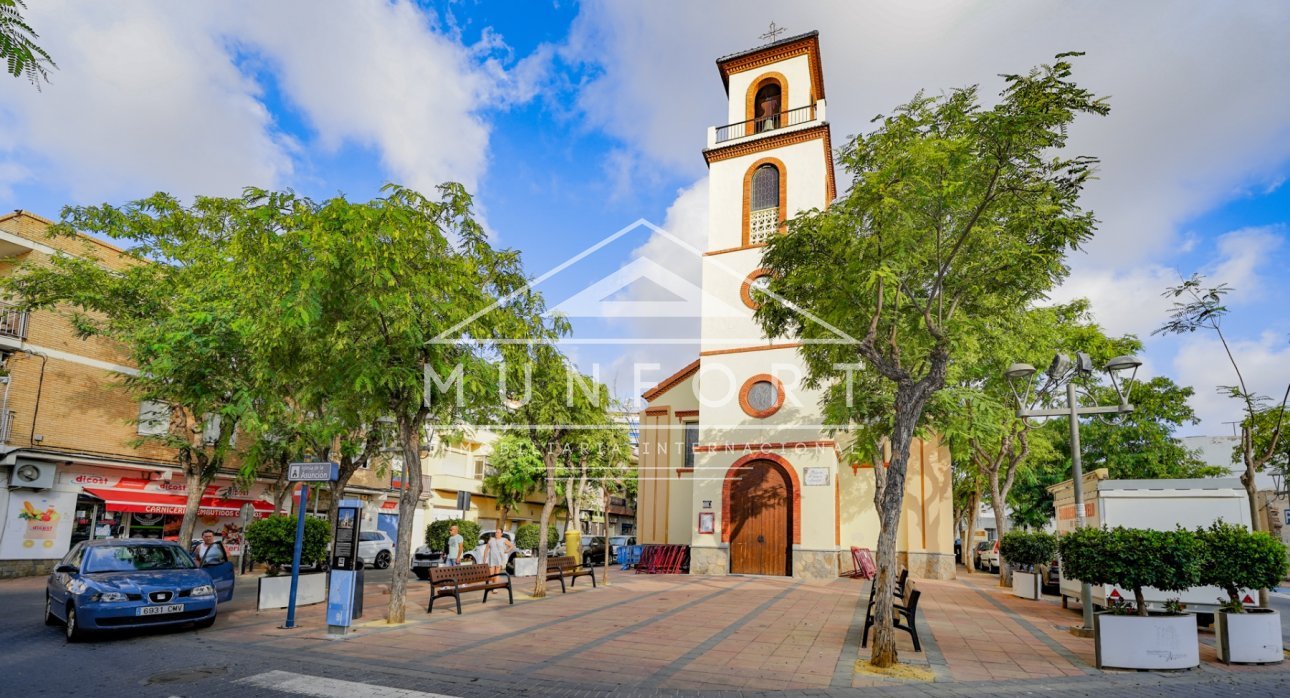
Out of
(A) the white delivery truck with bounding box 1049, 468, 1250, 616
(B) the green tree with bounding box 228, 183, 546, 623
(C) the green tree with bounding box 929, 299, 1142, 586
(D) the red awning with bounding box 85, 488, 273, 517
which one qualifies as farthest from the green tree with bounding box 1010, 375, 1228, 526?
(D) the red awning with bounding box 85, 488, 273, 517

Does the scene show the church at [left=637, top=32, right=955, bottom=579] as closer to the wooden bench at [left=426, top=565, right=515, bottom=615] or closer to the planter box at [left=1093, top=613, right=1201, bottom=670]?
the wooden bench at [left=426, top=565, right=515, bottom=615]

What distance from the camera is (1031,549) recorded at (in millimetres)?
17734

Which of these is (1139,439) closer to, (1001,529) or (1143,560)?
(1001,529)

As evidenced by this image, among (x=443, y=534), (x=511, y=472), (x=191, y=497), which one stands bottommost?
(x=443, y=534)

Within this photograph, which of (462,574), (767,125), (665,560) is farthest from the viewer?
(767,125)

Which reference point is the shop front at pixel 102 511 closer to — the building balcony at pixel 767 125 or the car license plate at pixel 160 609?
the car license plate at pixel 160 609

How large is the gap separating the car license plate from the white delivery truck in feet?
43.1

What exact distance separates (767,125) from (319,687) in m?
22.9

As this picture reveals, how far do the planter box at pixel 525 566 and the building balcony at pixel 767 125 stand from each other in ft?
50.2

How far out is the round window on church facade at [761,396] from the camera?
23.5 metres

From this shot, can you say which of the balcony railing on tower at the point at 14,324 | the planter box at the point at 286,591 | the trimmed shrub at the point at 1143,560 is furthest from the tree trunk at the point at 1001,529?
the balcony railing on tower at the point at 14,324

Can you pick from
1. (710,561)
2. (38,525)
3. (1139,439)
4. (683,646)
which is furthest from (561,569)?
(1139,439)

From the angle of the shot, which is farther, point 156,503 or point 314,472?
point 156,503

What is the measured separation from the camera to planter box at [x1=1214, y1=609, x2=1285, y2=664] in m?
8.55
